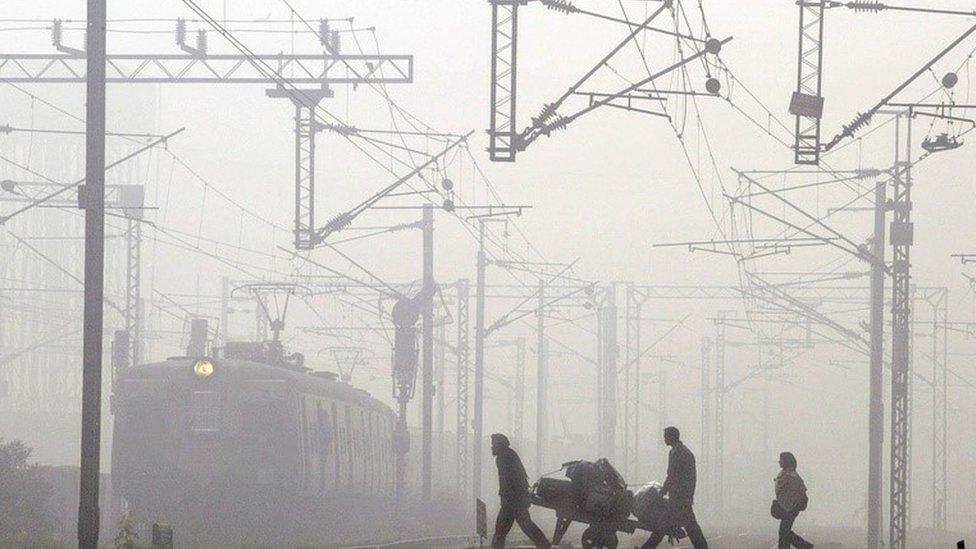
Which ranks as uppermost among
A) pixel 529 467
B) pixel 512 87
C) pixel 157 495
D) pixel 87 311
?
pixel 512 87

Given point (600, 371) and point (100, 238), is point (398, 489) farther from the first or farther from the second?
point (600, 371)

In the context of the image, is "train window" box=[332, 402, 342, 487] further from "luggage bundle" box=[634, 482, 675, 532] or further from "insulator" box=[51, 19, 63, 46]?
"luggage bundle" box=[634, 482, 675, 532]

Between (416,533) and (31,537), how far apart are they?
1095 centimetres

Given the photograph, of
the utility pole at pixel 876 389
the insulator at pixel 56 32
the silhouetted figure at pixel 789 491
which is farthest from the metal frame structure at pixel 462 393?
the silhouetted figure at pixel 789 491

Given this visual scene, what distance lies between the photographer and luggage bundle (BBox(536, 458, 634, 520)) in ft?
67.9

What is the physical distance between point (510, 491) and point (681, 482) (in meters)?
1.93

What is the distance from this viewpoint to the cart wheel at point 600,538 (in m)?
20.9

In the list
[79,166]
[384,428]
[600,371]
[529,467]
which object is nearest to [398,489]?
[384,428]

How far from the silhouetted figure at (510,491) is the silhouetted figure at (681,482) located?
5.18 feet

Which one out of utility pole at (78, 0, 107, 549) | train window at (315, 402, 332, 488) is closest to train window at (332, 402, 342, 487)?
train window at (315, 402, 332, 488)

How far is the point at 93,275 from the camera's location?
19.5 m

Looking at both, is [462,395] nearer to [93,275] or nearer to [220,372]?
[220,372]

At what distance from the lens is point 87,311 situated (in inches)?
769

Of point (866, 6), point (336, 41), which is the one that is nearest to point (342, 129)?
point (336, 41)
